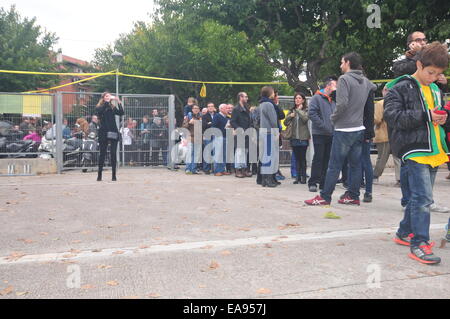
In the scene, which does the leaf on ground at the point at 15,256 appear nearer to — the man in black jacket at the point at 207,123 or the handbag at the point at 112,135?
the handbag at the point at 112,135

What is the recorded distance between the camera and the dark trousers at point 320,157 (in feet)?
29.0

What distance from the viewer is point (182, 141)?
14367mm

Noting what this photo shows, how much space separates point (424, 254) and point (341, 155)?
296 cm

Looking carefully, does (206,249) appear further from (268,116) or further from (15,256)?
(268,116)

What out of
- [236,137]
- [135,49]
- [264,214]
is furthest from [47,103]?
[135,49]

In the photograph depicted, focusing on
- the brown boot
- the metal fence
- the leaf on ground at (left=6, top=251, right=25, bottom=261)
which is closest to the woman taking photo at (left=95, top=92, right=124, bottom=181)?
the metal fence

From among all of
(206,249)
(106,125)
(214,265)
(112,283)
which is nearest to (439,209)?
(206,249)

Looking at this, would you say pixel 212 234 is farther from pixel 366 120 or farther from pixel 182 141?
pixel 182 141

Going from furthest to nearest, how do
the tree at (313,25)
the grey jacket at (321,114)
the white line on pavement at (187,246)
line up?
the tree at (313,25), the grey jacket at (321,114), the white line on pavement at (187,246)

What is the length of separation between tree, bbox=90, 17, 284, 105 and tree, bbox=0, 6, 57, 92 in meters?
5.49

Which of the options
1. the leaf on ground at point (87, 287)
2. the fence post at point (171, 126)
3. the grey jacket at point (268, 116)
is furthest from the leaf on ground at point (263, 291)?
the fence post at point (171, 126)

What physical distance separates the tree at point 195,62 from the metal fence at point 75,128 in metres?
24.7

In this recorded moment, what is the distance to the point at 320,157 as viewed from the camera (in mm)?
8859

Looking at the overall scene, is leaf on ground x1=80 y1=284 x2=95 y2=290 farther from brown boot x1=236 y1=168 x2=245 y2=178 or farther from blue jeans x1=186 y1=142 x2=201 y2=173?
blue jeans x1=186 y1=142 x2=201 y2=173
